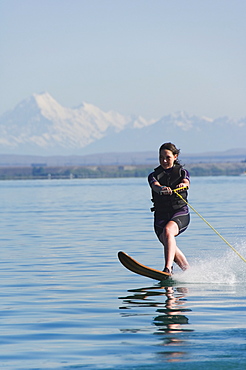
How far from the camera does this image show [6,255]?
19.5 meters

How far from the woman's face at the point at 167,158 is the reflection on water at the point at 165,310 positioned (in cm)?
183

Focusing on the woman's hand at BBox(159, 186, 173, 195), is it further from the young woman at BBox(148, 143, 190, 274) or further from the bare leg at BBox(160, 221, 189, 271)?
the bare leg at BBox(160, 221, 189, 271)

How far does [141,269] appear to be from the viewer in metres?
13.9

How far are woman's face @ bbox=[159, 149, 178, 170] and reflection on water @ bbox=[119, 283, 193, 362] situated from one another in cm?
183

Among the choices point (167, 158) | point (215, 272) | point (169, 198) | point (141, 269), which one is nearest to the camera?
point (167, 158)

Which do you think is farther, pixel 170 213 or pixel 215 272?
pixel 215 272

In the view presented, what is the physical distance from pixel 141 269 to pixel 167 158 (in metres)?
1.77

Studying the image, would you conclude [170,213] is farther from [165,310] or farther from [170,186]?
[165,310]

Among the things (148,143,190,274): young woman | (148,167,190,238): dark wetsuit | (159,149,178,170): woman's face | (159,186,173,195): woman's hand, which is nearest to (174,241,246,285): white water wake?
(148,143,190,274): young woman

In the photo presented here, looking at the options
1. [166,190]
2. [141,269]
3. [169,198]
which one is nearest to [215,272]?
[141,269]

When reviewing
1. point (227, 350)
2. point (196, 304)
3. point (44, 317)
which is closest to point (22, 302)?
point (44, 317)

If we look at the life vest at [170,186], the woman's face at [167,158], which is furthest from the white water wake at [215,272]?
the woman's face at [167,158]

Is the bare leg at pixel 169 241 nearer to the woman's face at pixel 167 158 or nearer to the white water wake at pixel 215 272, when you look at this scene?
the white water wake at pixel 215 272

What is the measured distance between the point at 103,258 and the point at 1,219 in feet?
61.2
